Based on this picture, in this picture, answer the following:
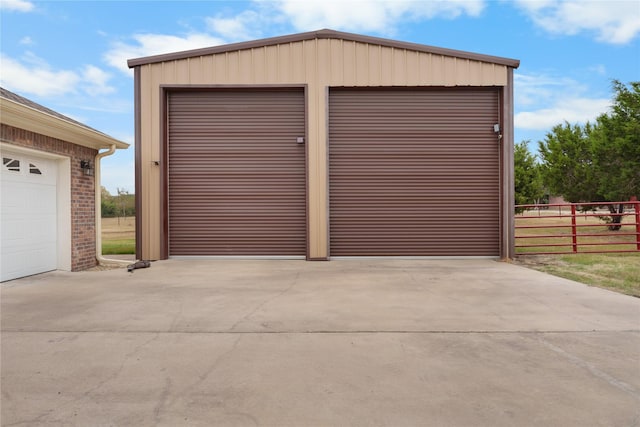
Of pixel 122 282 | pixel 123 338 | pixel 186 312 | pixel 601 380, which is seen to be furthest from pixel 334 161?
pixel 601 380

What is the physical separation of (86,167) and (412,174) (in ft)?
23.3

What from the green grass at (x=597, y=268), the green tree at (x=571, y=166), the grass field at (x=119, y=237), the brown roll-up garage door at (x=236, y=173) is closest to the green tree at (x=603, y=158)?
the green tree at (x=571, y=166)

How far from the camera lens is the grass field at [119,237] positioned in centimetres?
1220

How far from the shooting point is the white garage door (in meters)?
6.39

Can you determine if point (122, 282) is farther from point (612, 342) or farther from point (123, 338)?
point (612, 342)

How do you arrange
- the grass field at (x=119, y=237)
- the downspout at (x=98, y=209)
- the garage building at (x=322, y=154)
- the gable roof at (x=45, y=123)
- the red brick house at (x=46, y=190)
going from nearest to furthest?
1. the gable roof at (x=45, y=123)
2. the red brick house at (x=46, y=190)
3. the downspout at (x=98, y=209)
4. the garage building at (x=322, y=154)
5. the grass field at (x=119, y=237)

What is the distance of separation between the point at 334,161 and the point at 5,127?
6.20 meters

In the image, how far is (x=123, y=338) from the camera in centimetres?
354

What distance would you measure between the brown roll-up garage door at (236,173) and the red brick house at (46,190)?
61.9 inches

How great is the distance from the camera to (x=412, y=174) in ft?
31.0

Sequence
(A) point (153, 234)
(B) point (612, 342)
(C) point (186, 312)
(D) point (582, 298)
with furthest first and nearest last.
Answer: (A) point (153, 234) < (D) point (582, 298) < (C) point (186, 312) < (B) point (612, 342)

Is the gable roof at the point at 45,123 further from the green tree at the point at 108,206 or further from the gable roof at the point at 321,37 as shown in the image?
the green tree at the point at 108,206

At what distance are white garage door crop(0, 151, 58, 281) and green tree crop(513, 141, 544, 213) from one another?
26769 millimetres

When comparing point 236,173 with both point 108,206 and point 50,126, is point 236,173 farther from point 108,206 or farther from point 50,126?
point 108,206
